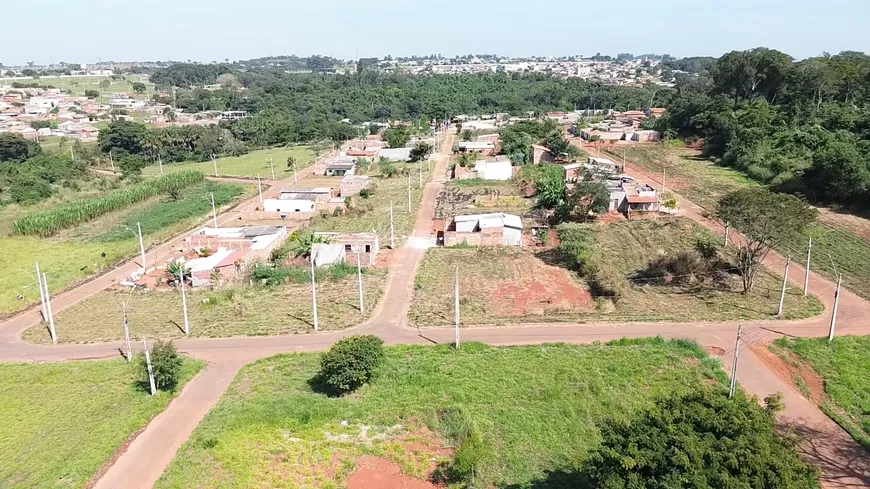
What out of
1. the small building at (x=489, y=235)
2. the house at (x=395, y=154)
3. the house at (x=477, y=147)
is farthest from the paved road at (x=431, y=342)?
the house at (x=477, y=147)

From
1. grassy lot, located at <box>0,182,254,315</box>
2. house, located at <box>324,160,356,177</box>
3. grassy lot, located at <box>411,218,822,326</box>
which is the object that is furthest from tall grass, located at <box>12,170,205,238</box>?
grassy lot, located at <box>411,218,822,326</box>

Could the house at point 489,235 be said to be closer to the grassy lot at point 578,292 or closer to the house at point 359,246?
the grassy lot at point 578,292

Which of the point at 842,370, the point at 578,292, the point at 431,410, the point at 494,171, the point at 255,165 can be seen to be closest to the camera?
the point at 431,410

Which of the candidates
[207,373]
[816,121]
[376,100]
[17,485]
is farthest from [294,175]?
[376,100]

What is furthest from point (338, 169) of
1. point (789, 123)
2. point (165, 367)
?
point (789, 123)

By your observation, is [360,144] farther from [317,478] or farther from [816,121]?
[317,478]

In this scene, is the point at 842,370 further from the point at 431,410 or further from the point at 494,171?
the point at 494,171

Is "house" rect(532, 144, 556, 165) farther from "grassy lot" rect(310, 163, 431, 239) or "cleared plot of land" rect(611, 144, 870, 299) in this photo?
"grassy lot" rect(310, 163, 431, 239)
